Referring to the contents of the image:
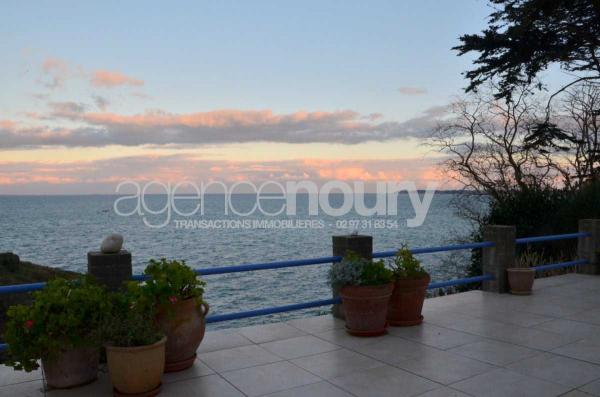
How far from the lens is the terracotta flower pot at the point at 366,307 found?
5.90 m

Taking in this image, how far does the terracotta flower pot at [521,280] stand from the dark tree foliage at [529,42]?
6.01m

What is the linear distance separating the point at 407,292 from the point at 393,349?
104 centimetres

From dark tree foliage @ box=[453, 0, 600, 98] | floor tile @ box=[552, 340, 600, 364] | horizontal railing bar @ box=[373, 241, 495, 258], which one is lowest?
floor tile @ box=[552, 340, 600, 364]

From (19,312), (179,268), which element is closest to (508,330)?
(179,268)

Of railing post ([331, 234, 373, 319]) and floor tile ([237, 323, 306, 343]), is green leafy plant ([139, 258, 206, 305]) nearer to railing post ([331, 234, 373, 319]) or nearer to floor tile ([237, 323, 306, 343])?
floor tile ([237, 323, 306, 343])

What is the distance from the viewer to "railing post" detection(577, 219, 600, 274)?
10.3 meters

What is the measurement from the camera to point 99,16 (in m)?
13.5

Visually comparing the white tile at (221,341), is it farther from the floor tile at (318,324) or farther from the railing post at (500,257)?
the railing post at (500,257)

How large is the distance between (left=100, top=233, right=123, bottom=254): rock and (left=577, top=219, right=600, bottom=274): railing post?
9611mm

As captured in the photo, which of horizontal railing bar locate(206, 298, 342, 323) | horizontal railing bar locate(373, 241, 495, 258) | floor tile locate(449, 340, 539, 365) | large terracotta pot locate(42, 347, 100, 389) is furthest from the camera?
horizontal railing bar locate(373, 241, 495, 258)

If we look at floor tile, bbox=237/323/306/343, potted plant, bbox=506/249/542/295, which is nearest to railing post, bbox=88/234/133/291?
floor tile, bbox=237/323/306/343

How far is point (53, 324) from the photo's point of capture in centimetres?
411

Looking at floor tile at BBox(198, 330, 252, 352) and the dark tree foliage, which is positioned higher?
the dark tree foliage

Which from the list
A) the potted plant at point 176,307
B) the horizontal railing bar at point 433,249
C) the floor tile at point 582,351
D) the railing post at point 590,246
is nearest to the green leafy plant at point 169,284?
the potted plant at point 176,307
